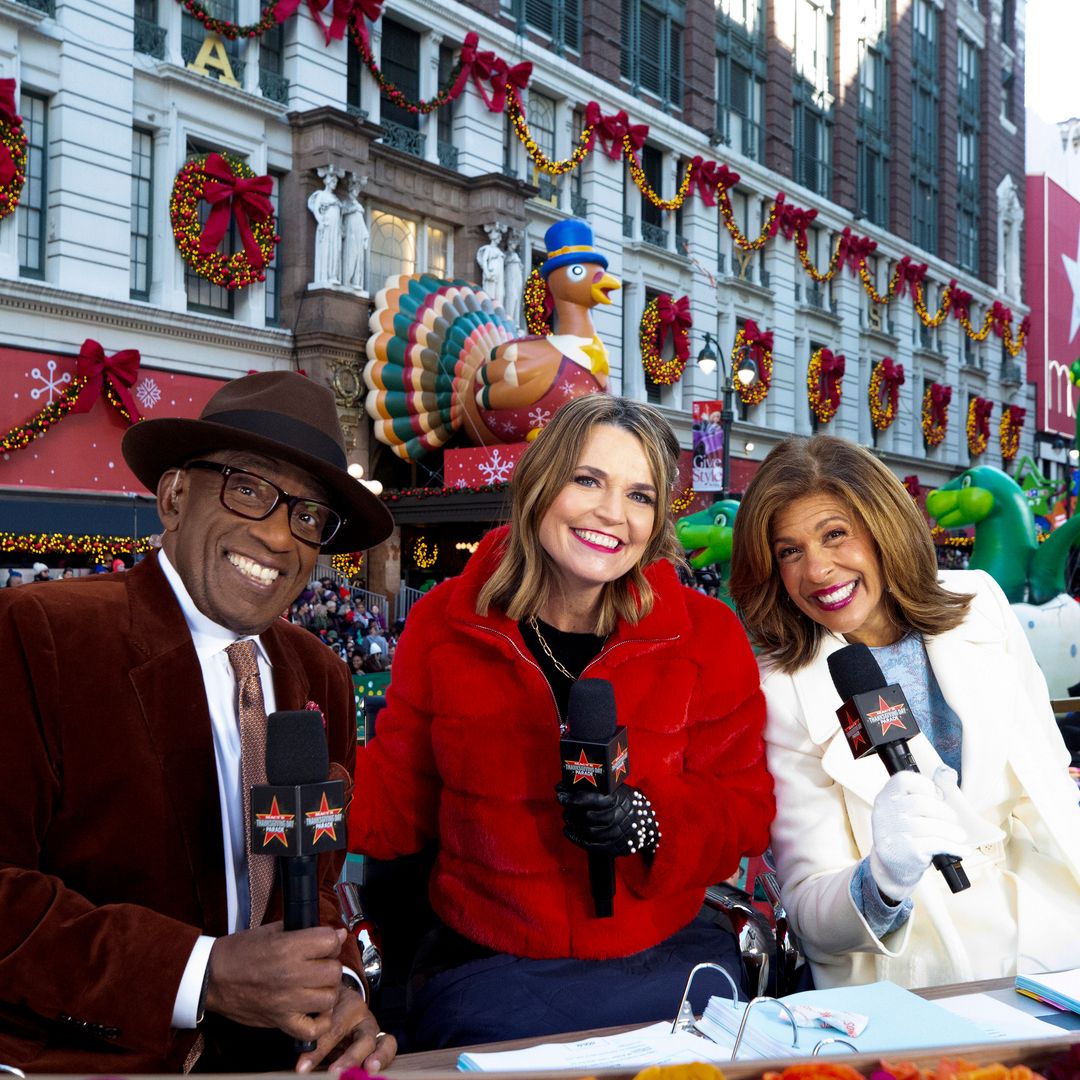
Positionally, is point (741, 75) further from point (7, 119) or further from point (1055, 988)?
point (1055, 988)

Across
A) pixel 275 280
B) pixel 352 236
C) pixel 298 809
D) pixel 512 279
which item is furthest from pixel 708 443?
pixel 298 809

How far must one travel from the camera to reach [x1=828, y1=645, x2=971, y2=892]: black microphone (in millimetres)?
2406

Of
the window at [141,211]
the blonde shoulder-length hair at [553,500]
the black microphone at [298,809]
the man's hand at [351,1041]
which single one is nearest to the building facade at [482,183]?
the window at [141,211]

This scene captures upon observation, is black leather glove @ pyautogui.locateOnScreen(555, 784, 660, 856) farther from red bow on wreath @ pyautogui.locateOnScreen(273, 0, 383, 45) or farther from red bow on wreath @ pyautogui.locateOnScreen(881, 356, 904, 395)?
red bow on wreath @ pyautogui.locateOnScreen(881, 356, 904, 395)

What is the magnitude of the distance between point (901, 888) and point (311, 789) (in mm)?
1562

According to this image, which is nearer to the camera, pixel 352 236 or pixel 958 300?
pixel 352 236

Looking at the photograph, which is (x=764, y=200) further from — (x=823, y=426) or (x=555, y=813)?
(x=555, y=813)

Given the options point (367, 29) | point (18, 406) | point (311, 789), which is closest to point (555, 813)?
point (311, 789)

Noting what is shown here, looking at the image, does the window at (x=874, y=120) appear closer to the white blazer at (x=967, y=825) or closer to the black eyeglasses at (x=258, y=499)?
the white blazer at (x=967, y=825)

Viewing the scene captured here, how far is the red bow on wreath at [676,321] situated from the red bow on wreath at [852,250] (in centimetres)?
852

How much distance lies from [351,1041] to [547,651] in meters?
1.29

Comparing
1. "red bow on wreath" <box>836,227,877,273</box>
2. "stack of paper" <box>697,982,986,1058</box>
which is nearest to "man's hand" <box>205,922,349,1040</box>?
"stack of paper" <box>697,982,986,1058</box>

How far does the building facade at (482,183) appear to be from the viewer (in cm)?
1619

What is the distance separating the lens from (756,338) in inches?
1164
